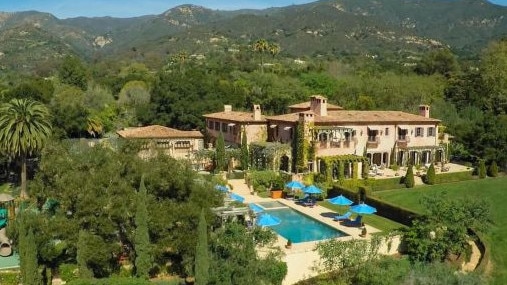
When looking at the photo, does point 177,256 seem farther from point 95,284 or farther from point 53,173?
point 53,173

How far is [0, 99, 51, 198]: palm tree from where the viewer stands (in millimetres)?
39406

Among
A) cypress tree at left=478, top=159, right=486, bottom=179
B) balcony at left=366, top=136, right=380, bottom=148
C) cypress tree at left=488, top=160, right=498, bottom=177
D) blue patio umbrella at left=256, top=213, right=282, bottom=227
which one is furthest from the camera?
balcony at left=366, top=136, right=380, bottom=148

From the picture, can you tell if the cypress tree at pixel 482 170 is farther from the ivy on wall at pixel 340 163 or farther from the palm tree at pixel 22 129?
the palm tree at pixel 22 129

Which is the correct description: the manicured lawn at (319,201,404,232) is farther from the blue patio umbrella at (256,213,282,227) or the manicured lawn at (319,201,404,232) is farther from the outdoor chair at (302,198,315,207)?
the blue patio umbrella at (256,213,282,227)

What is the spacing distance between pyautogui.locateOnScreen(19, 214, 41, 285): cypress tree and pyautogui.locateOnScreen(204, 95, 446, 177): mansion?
27.3 m

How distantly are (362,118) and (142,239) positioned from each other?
3069 centimetres

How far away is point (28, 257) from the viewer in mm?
20703

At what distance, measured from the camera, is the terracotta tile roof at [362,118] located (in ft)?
150

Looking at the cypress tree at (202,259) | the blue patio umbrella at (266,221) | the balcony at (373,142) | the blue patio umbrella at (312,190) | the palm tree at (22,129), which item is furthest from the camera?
the balcony at (373,142)

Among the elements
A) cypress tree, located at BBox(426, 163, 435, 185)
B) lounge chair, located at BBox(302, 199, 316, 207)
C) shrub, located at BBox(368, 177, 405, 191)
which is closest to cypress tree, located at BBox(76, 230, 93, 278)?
lounge chair, located at BBox(302, 199, 316, 207)

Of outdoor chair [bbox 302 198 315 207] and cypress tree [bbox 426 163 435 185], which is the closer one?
outdoor chair [bbox 302 198 315 207]

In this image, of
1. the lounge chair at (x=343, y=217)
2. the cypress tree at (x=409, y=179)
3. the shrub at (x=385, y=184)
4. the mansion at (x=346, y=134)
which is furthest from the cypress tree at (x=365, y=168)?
the lounge chair at (x=343, y=217)

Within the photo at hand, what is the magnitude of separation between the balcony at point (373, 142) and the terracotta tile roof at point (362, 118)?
1.50 m

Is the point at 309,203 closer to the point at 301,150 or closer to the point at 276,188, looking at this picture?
the point at 276,188
